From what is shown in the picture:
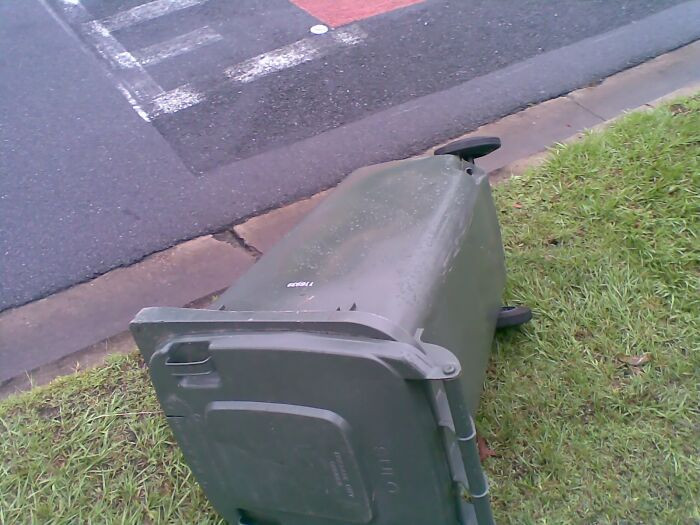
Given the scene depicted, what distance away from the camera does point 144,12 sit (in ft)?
19.9

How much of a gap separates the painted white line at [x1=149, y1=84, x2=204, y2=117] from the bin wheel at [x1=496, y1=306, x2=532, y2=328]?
2996mm

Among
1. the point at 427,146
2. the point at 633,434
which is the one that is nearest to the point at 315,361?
the point at 633,434

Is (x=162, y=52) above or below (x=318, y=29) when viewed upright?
above

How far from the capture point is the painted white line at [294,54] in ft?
16.7

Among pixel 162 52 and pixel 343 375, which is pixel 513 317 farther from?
pixel 162 52

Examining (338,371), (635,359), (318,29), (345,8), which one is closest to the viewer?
(338,371)

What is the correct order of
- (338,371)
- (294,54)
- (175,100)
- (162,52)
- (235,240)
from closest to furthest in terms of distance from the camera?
(338,371) → (235,240) → (175,100) → (294,54) → (162,52)

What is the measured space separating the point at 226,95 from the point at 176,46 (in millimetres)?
1052

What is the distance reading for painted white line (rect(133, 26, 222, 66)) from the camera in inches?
211

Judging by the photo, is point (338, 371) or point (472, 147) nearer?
point (338, 371)

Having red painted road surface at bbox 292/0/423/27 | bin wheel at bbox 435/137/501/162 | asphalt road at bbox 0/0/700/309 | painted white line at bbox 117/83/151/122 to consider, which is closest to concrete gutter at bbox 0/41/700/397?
asphalt road at bbox 0/0/700/309

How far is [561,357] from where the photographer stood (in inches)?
104

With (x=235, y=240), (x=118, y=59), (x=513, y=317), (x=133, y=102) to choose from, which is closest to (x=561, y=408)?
(x=513, y=317)

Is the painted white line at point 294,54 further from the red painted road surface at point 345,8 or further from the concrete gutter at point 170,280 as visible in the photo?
the concrete gutter at point 170,280
